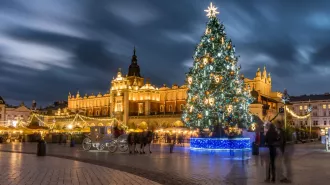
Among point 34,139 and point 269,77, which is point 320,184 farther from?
point 269,77

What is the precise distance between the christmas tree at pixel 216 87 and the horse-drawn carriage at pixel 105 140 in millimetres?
6314

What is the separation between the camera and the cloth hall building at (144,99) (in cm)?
8031

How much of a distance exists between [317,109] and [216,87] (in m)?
81.2

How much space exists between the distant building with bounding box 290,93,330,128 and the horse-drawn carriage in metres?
80.0

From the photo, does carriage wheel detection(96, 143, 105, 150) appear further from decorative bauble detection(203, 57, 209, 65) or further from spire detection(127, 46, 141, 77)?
spire detection(127, 46, 141, 77)

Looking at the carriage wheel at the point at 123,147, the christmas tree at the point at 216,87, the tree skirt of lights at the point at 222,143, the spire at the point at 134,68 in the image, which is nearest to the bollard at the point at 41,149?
the carriage wheel at the point at 123,147

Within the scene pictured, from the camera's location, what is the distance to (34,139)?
5778 centimetres

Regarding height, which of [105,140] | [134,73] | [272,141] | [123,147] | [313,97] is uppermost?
[134,73]

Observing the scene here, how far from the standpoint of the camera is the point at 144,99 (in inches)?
3780

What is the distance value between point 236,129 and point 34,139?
38.2m

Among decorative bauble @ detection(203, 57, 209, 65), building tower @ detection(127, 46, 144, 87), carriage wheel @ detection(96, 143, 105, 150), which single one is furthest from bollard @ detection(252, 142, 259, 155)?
building tower @ detection(127, 46, 144, 87)

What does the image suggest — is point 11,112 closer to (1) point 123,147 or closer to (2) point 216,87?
(1) point 123,147

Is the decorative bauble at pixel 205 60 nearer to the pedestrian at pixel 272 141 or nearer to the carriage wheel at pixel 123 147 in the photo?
the carriage wheel at pixel 123 147

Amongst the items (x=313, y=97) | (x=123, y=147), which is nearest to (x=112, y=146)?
(x=123, y=147)
